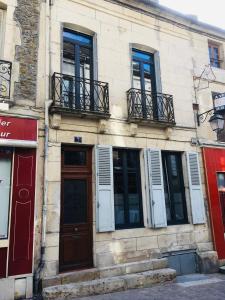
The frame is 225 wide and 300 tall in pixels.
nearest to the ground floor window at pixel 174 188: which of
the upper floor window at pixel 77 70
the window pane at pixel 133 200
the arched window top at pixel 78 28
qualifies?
the window pane at pixel 133 200

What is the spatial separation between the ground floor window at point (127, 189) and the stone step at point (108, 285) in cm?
118

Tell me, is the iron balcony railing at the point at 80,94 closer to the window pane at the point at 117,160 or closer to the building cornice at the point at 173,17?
the window pane at the point at 117,160

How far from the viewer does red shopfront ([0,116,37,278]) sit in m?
5.19

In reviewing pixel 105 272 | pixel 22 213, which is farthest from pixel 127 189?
pixel 22 213

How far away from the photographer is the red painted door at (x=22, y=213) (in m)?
5.20

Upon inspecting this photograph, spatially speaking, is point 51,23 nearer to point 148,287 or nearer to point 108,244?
point 108,244

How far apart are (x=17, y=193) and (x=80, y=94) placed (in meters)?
2.79

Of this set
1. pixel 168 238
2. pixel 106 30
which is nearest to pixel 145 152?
pixel 168 238

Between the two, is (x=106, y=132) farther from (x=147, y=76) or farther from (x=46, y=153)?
(x=147, y=76)

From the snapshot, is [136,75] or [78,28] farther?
[136,75]

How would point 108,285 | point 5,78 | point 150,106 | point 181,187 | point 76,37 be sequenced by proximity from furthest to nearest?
point 181,187, point 150,106, point 76,37, point 5,78, point 108,285

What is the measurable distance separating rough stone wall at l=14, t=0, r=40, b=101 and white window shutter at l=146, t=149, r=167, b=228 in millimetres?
3363

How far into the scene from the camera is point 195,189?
7.73 meters

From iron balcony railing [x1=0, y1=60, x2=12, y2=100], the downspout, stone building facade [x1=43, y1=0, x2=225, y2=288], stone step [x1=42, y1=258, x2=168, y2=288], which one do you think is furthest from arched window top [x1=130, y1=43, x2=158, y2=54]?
stone step [x1=42, y1=258, x2=168, y2=288]
